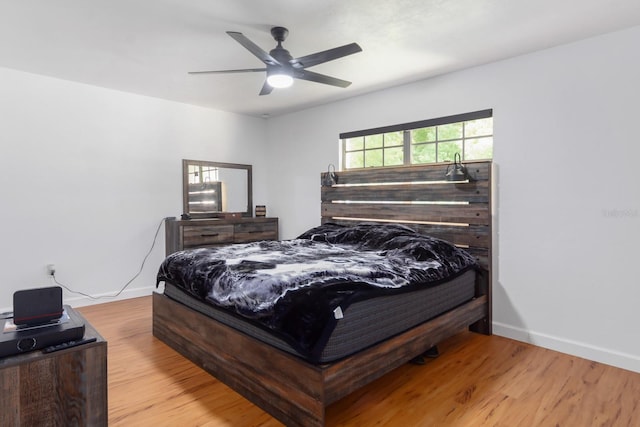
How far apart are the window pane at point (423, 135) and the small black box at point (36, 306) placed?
11.0ft

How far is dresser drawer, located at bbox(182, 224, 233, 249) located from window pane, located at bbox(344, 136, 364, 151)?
1.81m

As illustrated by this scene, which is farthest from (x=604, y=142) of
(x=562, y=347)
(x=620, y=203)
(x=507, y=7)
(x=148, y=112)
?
(x=148, y=112)

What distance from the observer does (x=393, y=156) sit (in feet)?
13.6

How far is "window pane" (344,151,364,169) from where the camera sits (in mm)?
4492

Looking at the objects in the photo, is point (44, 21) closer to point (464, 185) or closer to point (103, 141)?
point (103, 141)

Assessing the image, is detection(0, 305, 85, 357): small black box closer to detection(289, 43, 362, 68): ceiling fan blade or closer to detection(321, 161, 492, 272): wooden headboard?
detection(289, 43, 362, 68): ceiling fan blade

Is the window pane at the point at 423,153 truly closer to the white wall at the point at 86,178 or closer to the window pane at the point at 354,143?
the window pane at the point at 354,143

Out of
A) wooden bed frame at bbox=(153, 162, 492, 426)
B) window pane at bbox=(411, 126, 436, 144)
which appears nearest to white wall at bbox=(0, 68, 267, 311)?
wooden bed frame at bbox=(153, 162, 492, 426)

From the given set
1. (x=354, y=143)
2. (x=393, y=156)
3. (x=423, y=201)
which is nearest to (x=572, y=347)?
(x=423, y=201)

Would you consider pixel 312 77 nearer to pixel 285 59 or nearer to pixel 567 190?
pixel 285 59

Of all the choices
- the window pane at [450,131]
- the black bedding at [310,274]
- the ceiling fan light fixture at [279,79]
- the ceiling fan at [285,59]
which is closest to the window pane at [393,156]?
the window pane at [450,131]

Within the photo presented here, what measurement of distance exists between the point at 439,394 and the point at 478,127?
240 centimetres

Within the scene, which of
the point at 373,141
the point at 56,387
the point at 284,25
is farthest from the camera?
the point at 373,141

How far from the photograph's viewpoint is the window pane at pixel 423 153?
12.5 feet
